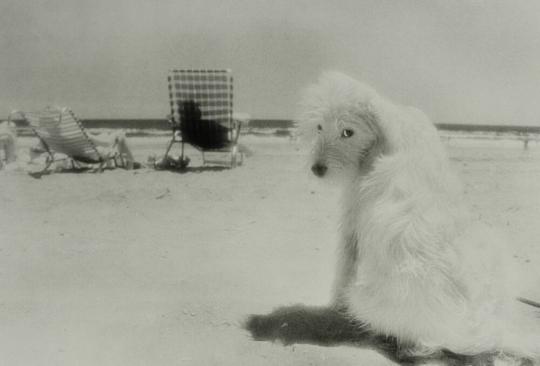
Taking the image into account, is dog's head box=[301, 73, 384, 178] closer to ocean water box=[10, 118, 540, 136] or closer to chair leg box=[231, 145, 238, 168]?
chair leg box=[231, 145, 238, 168]

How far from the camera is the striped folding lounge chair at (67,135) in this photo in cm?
740

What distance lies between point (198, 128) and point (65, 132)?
1.93 metres

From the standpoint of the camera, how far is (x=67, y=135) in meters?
7.38

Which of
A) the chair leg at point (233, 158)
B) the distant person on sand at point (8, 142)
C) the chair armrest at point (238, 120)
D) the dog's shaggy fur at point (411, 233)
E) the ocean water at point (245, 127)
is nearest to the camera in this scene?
the dog's shaggy fur at point (411, 233)

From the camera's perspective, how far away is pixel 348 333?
85.2 inches

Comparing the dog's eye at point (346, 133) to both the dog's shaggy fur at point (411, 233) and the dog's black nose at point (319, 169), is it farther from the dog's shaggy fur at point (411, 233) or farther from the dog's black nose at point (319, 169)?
the dog's black nose at point (319, 169)

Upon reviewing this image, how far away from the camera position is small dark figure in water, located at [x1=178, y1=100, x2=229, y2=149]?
7637mm

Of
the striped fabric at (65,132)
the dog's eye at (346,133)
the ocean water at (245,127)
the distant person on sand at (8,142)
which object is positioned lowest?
the ocean water at (245,127)

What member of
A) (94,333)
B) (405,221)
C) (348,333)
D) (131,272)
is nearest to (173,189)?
(131,272)

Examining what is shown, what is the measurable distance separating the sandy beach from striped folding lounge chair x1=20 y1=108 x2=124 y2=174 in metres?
1.66

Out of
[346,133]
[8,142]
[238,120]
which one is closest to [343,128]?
[346,133]

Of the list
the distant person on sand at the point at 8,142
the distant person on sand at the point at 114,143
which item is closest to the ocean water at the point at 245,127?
the distant person on sand at the point at 8,142

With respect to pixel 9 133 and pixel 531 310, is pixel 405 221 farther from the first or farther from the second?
pixel 9 133

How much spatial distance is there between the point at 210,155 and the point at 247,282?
24.3ft
